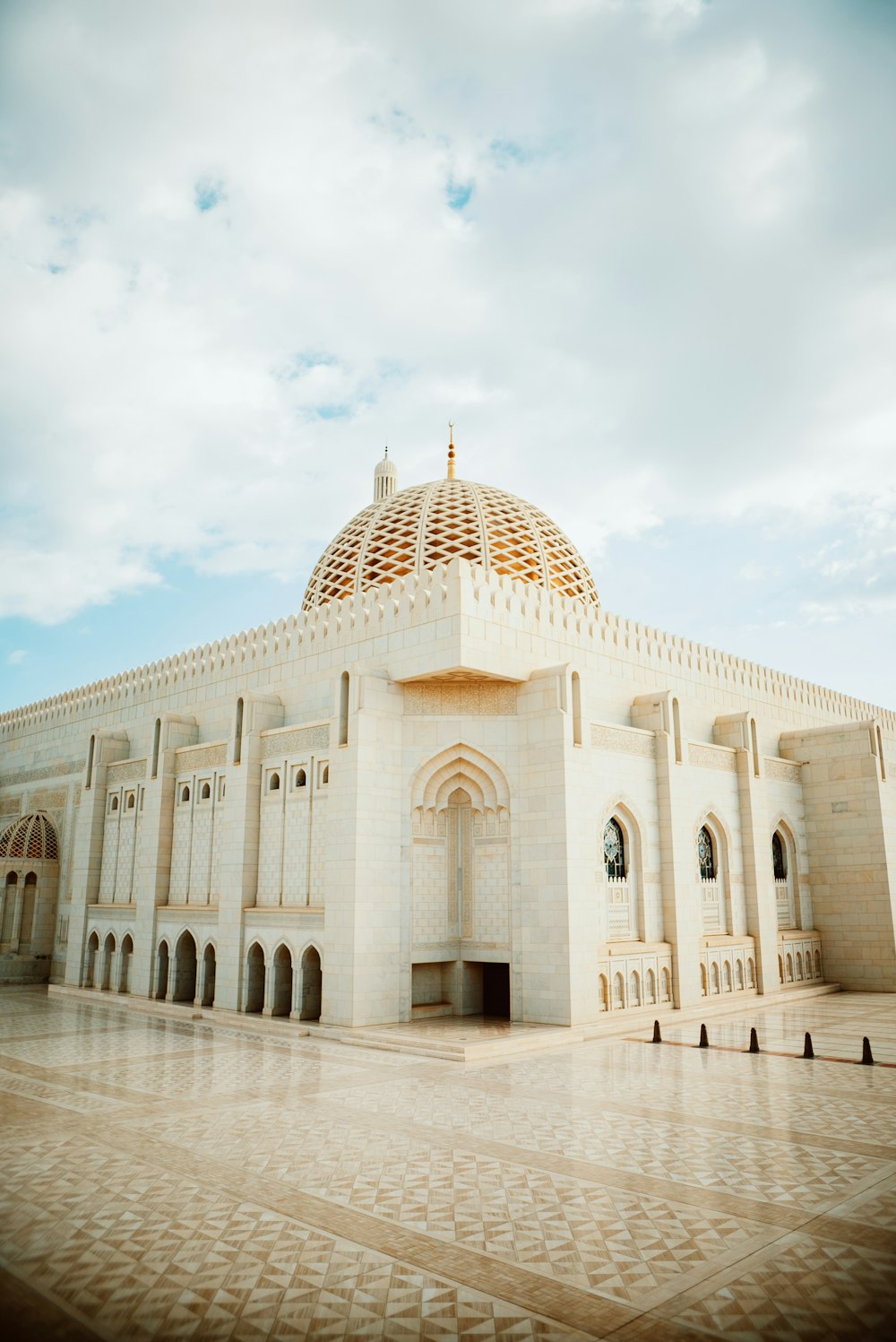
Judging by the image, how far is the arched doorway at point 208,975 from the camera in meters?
13.8

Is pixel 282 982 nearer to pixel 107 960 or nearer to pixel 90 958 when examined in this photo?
pixel 107 960

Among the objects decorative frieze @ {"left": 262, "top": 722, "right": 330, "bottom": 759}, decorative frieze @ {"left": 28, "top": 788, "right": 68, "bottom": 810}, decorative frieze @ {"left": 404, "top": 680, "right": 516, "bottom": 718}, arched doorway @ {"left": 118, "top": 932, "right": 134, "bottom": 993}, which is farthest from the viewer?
decorative frieze @ {"left": 28, "top": 788, "right": 68, "bottom": 810}

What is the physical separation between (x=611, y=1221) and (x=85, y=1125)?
4.09 metres

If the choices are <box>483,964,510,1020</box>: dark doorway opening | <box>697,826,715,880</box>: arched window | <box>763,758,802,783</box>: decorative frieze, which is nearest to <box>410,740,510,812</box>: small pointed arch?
<box>483,964,510,1020</box>: dark doorway opening

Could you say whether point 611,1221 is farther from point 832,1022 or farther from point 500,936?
point 832,1022

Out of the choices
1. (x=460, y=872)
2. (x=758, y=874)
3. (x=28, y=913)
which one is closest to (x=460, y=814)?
(x=460, y=872)

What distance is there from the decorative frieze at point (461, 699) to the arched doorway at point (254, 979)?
3.99m

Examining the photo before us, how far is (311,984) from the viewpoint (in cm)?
1202

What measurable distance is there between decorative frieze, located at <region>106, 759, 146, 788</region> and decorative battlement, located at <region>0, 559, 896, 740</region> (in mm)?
1351

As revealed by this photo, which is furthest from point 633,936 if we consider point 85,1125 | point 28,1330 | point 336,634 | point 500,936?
point 28,1330

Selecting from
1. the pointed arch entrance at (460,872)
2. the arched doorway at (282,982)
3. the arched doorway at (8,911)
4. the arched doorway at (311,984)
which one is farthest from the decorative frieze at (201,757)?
the arched doorway at (8,911)

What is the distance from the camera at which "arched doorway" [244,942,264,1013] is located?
12.7 metres

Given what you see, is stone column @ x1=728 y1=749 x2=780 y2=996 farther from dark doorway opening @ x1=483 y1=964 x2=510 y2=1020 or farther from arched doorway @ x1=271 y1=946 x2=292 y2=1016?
arched doorway @ x1=271 y1=946 x2=292 y2=1016

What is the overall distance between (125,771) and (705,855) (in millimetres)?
10043
